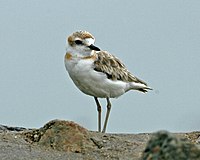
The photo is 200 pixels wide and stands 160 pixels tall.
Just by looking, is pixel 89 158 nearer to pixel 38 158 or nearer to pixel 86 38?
pixel 38 158

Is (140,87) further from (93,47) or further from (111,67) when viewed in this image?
(93,47)

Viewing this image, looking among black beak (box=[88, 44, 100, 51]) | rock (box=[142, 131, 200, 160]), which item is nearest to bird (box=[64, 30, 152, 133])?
black beak (box=[88, 44, 100, 51])

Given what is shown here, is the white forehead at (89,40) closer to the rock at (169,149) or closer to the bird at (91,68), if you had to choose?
the bird at (91,68)

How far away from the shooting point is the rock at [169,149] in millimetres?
3039

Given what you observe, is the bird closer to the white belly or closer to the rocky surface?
the white belly

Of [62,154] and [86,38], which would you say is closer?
[62,154]

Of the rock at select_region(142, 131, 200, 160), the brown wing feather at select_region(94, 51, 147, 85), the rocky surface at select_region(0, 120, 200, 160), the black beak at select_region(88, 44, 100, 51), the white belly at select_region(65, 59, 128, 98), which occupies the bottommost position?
the rock at select_region(142, 131, 200, 160)

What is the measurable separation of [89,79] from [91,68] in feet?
0.51

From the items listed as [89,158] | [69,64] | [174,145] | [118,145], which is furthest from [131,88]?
[174,145]

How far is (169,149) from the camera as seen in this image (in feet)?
9.96

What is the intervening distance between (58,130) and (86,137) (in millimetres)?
314

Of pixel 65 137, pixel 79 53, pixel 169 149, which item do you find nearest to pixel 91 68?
pixel 79 53

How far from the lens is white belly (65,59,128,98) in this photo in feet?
29.3

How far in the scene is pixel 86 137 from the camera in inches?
255
